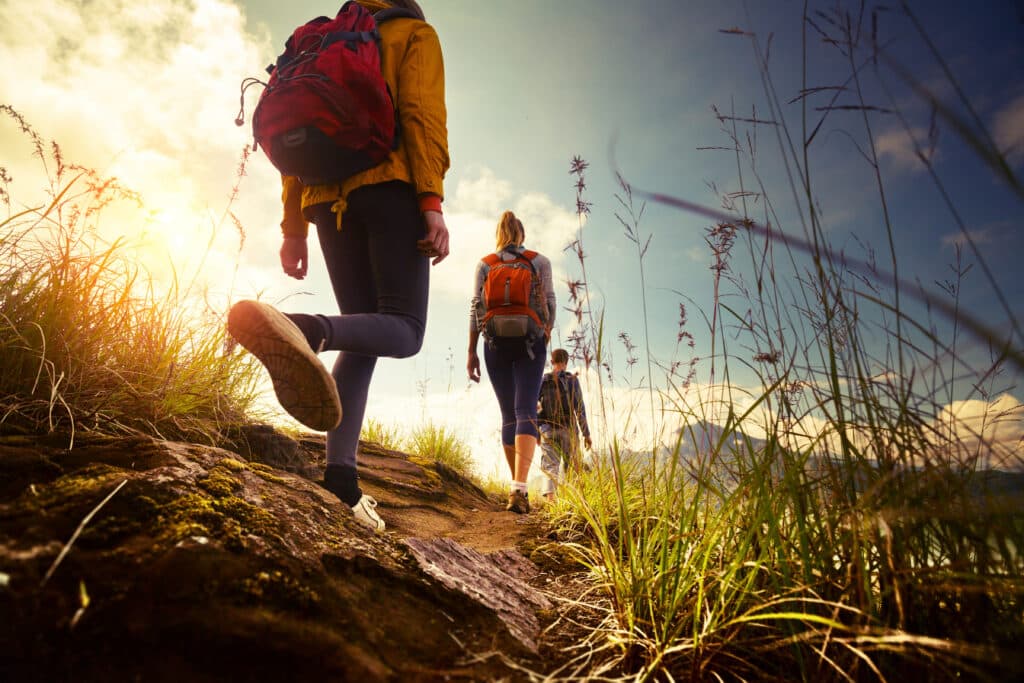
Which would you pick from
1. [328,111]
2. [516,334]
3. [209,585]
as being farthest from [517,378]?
[209,585]

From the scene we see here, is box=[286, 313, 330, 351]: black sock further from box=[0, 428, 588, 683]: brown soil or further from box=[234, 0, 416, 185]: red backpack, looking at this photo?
box=[234, 0, 416, 185]: red backpack

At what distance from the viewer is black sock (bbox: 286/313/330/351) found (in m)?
A: 1.46

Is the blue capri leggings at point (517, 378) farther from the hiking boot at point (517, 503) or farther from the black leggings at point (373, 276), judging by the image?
the black leggings at point (373, 276)

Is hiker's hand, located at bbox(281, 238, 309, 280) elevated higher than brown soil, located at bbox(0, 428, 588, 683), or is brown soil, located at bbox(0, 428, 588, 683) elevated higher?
hiker's hand, located at bbox(281, 238, 309, 280)

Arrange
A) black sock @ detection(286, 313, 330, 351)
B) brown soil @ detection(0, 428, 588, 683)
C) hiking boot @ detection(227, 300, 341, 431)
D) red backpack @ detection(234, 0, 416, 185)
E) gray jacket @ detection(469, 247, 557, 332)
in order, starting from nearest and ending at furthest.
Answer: brown soil @ detection(0, 428, 588, 683)
hiking boot @ detection(227, 300, 341, 431)
black sock @ detection(286, 313, 330, 351)
red backpack @ detection(234, 0, 416, 185)
gray jacket @ detection(469, 247, 557, 332)

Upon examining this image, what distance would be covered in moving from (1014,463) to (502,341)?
2875 millimetres

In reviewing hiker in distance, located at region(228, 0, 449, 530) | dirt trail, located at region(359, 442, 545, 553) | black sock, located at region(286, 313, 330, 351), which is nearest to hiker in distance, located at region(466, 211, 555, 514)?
dirt trail, located at region(359, 442, 545, 553)

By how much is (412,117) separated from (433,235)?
1.55 feet

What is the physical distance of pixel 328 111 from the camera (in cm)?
164

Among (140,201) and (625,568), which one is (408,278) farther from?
(140,201)

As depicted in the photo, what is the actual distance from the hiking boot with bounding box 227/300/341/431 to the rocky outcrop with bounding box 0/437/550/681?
25cm

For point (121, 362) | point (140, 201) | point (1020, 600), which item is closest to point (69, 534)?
point (121, 362)

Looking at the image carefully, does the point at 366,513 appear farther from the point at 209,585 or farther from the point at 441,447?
the point at 441,447

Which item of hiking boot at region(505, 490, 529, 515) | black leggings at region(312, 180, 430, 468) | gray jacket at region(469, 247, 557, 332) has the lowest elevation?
hiking boot at region(505, 490, 529, 515)
